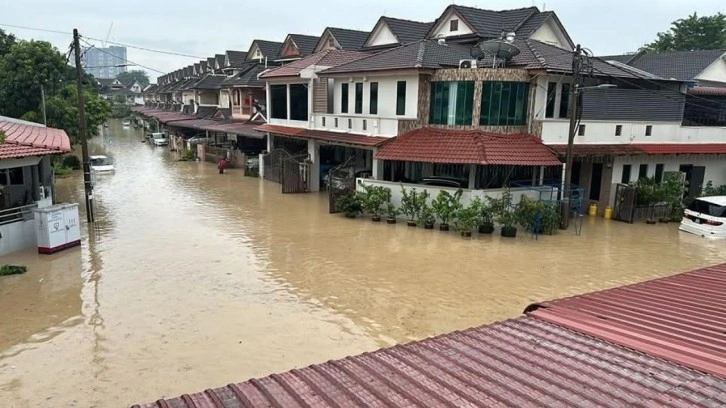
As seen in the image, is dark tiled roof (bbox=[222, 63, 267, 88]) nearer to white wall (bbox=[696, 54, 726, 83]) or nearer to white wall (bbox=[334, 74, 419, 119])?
white wall (bbox=[334, 74, 419, 119])

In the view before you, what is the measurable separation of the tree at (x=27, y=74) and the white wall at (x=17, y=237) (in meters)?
19.9

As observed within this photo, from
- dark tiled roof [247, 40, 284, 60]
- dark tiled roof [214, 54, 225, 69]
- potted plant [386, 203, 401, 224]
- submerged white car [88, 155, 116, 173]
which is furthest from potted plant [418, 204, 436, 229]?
dark tiled roof [214, 54, 225, 69]

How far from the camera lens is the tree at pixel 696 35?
57500mm

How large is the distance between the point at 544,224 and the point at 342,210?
7749 millimetres

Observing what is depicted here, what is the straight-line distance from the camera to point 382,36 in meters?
30.8

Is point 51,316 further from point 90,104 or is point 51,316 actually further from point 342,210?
point 90,104

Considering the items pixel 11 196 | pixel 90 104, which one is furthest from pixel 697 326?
pixel 90 104

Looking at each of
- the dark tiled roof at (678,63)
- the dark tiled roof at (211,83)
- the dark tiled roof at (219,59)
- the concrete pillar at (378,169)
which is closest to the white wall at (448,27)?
the concrete pillar at (378,169)

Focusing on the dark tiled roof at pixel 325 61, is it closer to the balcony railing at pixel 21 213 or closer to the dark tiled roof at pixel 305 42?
the dark tiled roof at pixel 305 42

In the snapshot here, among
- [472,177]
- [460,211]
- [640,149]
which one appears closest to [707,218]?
[640,149]

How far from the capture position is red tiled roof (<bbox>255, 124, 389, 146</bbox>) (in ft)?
70.1

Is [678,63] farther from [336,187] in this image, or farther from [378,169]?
[336,187]

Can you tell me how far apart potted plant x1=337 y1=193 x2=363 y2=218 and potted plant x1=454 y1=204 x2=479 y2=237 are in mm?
4149

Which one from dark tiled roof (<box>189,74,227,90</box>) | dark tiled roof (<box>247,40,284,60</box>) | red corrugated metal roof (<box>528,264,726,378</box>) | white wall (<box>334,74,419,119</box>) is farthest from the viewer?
dark tiled roof (<box>189,74,227,90</box>)
